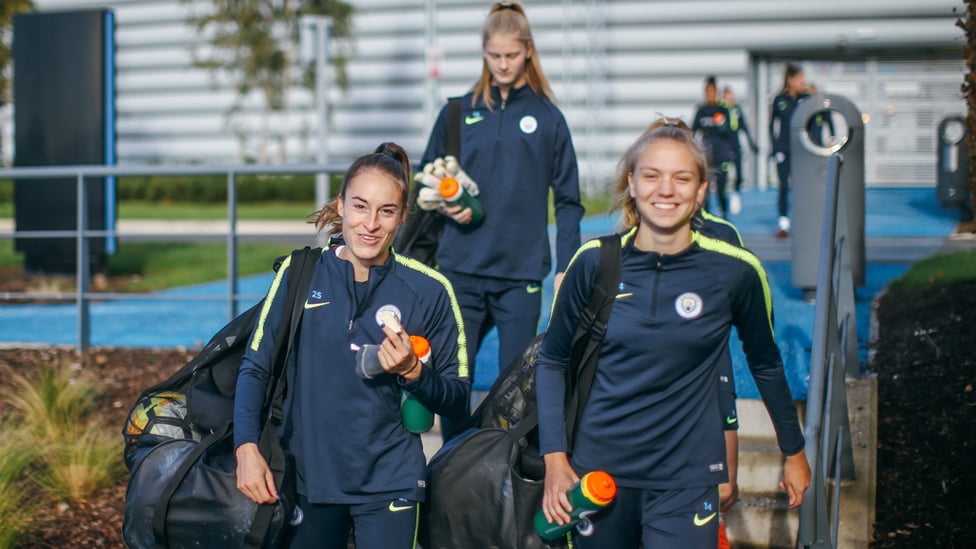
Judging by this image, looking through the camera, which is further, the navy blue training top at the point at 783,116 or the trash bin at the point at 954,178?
the trash bin at the point at 954,178

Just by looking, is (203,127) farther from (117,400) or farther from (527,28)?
(527,28)

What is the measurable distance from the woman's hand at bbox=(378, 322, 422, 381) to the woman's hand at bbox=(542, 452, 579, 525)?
1.51ft

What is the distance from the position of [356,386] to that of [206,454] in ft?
1.57

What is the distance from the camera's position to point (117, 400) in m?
7.30

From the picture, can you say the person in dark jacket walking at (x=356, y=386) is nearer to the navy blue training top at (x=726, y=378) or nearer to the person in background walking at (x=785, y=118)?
the navy blue training top at (x=726, y=378)

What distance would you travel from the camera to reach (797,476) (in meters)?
3.29

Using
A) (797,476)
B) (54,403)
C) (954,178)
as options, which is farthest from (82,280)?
(954,178)

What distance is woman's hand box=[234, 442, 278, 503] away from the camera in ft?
10.5

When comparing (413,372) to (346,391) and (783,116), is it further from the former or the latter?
(783,116)

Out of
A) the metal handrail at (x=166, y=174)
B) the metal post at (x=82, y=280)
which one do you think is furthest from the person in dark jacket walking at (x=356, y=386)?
the metal post at (x=82, y=280)

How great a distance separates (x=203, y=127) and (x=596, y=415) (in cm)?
3089

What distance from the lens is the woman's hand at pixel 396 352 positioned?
3.09m

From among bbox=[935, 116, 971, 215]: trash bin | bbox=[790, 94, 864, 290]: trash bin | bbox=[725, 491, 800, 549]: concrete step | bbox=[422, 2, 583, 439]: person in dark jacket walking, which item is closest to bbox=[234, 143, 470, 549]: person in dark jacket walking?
bbox=[422, 2, 583, 439]: person in dark jacket walking

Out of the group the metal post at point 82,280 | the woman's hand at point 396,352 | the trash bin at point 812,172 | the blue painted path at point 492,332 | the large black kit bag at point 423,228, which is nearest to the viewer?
the woman's hand at point 396,352
